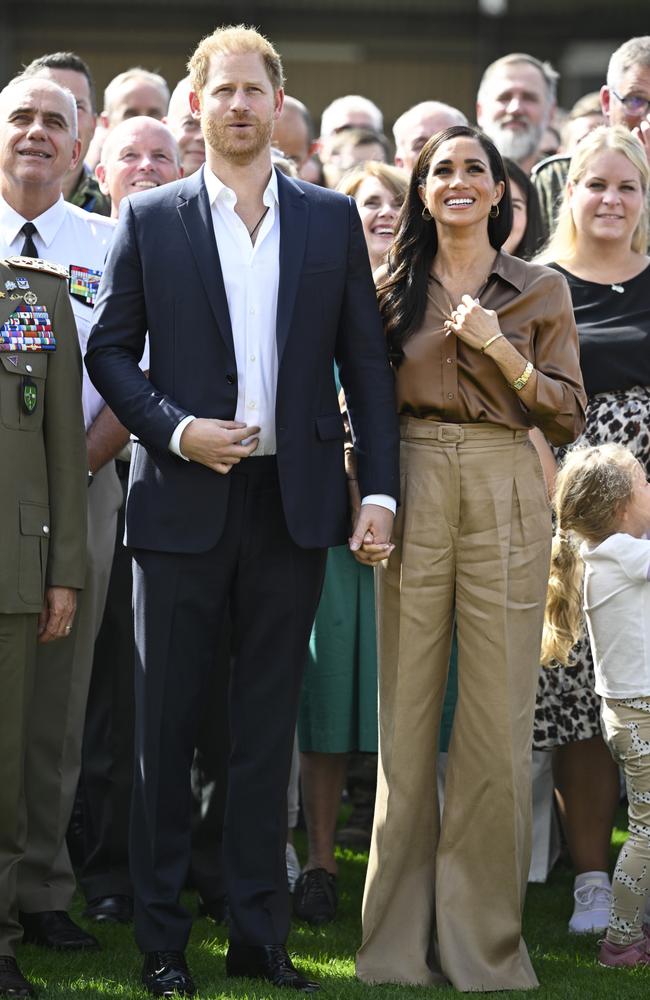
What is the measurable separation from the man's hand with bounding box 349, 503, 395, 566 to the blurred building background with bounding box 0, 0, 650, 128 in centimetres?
1174

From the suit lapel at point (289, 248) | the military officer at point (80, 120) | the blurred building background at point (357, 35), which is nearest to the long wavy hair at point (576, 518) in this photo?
the suit lapel at point (289, 248)

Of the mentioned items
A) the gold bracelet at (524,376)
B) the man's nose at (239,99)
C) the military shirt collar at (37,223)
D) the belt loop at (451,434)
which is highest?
the man's nose at (239,99)

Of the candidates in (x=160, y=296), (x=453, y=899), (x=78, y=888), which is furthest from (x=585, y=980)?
(x=160, y=296)

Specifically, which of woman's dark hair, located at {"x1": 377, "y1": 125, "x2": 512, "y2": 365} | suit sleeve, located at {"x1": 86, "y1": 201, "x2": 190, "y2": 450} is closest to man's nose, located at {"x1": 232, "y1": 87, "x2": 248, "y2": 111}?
suit sleeve, located at {"x1": 86, "y1": 201, "x2": 190, "y2": 450}

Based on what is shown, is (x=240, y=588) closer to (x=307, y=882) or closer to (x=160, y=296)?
(x=160, y=296)

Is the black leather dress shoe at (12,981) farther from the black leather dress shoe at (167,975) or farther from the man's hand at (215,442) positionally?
the man's hand at (215,442)

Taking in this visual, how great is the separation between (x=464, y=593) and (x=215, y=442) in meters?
0.82

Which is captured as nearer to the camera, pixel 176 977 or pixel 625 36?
pixel 176 977

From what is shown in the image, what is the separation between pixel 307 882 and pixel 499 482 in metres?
1.61

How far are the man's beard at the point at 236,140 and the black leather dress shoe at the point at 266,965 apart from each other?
204 centimetres

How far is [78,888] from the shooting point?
16.4ft

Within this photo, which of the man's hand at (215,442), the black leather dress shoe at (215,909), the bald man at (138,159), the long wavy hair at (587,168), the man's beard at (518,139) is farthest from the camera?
the man's beard at (518,139)

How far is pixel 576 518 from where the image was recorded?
14.6 feet

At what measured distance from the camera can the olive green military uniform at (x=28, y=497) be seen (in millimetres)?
3871
